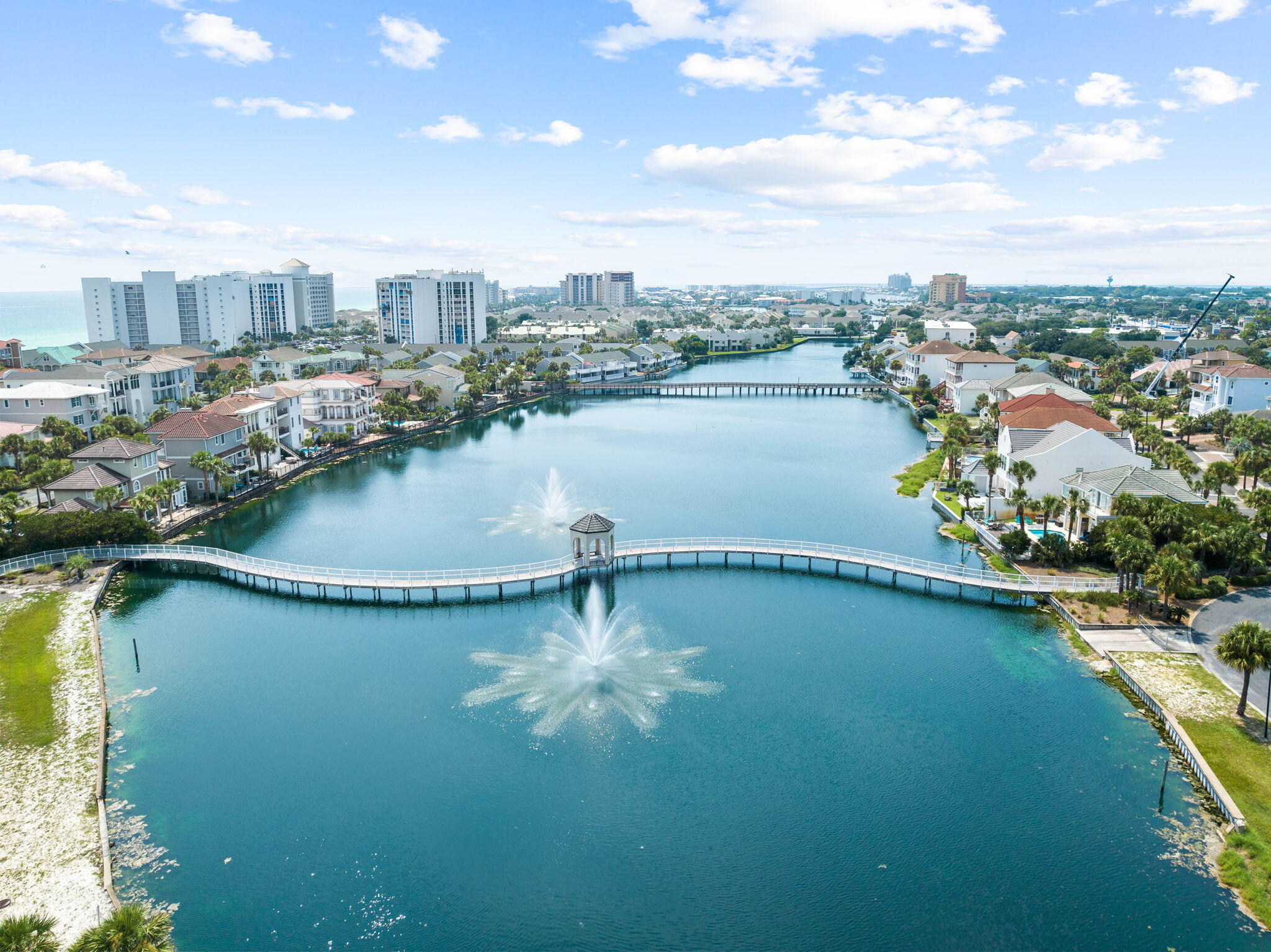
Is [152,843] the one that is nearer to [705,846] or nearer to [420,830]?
[420,830]

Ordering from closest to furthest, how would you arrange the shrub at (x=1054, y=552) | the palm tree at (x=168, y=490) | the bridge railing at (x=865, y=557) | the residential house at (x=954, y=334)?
1. the bridge railing at (x=865, y=557)
2. the shrub at (x=1054, y=552)
3. the palm tree at (x=168, y=490)
4. the residential house at (x=954, y=334)

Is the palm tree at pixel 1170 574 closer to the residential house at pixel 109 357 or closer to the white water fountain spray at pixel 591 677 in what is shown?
the white water fountain spray at pixel 591 677

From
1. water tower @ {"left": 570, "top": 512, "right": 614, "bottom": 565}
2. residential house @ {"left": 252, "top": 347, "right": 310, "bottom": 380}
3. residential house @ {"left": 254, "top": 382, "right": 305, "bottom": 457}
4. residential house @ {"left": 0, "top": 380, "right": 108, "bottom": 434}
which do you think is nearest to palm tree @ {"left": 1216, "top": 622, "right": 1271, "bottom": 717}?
water tower @ {"left": 570, "top": 512, "right": 614, "bottom": 565}

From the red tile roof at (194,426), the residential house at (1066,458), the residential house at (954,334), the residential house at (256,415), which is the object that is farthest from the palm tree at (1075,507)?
the residential house at (954,334)

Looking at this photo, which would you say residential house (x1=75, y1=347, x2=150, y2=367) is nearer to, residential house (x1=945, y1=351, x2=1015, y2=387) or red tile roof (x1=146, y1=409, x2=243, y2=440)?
red tile roof (x1=146, y1=409, x2=243, y2=440)

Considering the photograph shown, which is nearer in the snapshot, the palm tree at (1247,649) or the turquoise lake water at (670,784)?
the turquoise lake water at (670,784)

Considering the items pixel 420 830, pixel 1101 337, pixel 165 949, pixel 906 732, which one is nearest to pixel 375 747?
pixel 420 830
